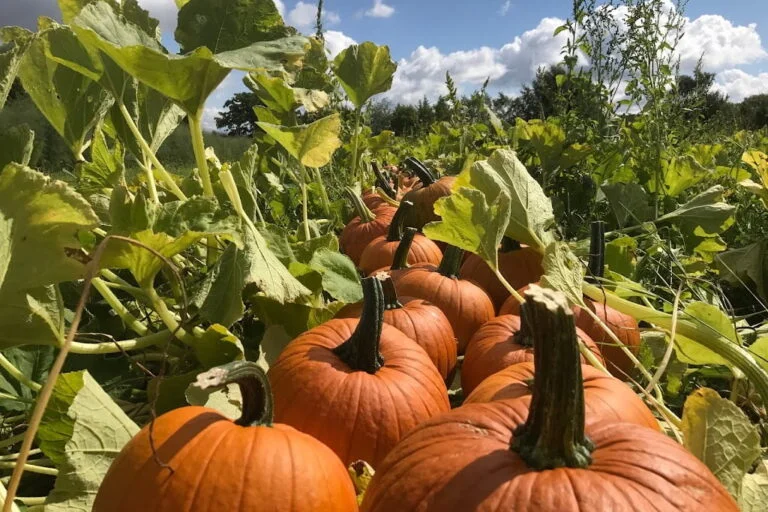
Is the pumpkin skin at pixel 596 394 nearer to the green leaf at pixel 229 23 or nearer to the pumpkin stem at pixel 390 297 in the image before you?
the pumpkin stem at pixel 390 297

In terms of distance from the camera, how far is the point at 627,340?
190 cm

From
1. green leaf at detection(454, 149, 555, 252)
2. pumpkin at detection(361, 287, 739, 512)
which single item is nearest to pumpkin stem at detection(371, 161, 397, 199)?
green leaf at detection(454, 149, 555, 252)

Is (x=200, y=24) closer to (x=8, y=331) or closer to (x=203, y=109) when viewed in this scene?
(x=203, y=109)

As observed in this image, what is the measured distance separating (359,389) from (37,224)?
71 centimetres

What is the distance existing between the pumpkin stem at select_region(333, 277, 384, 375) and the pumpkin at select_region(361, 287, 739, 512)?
0.48m

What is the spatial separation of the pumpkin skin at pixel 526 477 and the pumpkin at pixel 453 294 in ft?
3.50

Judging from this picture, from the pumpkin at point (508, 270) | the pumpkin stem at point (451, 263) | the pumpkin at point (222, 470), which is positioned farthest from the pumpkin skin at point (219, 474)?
the pumpkin at point (508, 270)

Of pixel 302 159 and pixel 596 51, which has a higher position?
pixel 596 51

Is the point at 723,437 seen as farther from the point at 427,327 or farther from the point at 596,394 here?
the point at 427,327

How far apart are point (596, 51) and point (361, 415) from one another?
122 inches

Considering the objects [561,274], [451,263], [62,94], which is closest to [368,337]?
[561,274]

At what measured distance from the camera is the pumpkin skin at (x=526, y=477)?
860 millimetres

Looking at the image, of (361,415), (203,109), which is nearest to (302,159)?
(203,109)

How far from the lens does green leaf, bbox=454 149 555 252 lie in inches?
70.9
